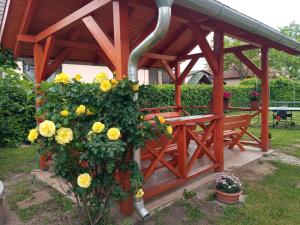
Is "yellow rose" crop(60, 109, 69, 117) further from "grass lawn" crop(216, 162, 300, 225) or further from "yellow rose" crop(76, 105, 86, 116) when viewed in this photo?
"grass lawn" crop(216, 162, 300, 225)

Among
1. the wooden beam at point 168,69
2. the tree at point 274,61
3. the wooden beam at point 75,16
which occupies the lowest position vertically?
the wooden beam at point 168,69

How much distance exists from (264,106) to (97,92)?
464 cm

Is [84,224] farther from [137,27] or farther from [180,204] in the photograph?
[137,27]

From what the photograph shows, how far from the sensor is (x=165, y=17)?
7.63 feet


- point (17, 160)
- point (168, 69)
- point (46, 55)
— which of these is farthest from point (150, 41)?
point (17, 160)

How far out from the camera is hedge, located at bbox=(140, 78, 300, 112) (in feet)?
32.8

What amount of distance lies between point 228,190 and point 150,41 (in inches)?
86.1

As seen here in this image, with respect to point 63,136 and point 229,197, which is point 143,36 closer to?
point 63,136

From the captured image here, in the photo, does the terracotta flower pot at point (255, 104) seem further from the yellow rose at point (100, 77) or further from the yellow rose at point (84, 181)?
the yellow rose at point (84, 181)

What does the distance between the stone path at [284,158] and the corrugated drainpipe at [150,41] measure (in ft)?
11.8

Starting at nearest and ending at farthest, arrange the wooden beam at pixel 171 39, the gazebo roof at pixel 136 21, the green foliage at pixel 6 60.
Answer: the gazebo roof at pixel 136 21
the green foliage at pixel 6 60
the wooden beam at pixel 171 39

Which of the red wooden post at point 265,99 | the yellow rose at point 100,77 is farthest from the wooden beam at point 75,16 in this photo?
the red wooden post at point 265,99

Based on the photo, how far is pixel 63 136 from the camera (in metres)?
2.01

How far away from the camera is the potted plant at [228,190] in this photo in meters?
3.12
